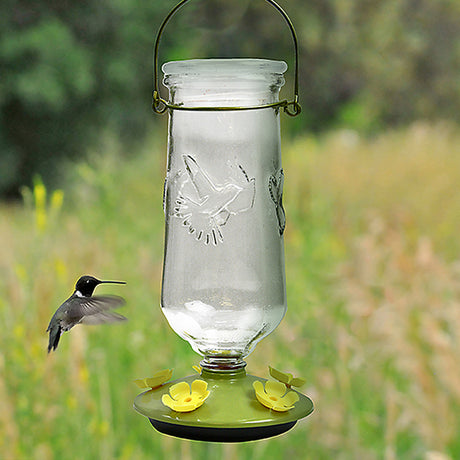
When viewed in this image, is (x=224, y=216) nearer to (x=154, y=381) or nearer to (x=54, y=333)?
(x=154, y=381)

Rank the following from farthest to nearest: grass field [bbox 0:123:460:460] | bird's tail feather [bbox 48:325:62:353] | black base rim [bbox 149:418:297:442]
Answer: grass field [bbox 0:123:460:460]
bird's tail feather [bbox 48:325:62:353]
black base rim [bbox 149:418:297:442]

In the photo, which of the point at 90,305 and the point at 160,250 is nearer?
the point at 90,305

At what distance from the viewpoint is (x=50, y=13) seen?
26.3 ft

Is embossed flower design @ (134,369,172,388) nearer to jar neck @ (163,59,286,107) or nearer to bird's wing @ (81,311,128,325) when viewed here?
bird's wing @ (81,311,128,325)

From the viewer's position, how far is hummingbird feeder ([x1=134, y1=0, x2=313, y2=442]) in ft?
2.85

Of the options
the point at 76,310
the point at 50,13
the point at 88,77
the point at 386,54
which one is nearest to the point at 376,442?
the point at 76,310

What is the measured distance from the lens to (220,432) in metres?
0.78

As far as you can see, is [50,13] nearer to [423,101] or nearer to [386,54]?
[386,54]

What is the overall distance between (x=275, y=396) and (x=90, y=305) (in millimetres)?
313

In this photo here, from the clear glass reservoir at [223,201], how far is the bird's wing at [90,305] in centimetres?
9

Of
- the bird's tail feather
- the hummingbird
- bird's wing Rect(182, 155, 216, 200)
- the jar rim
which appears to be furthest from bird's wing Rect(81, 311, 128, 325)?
the jar rim

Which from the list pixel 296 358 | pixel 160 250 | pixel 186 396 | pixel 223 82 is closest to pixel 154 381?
pixel 186 396

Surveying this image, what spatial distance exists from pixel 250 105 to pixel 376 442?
1448 millimetres

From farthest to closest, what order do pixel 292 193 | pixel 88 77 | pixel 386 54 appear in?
pixel 386 54 → pixel 88 77 → pixel 292 193
